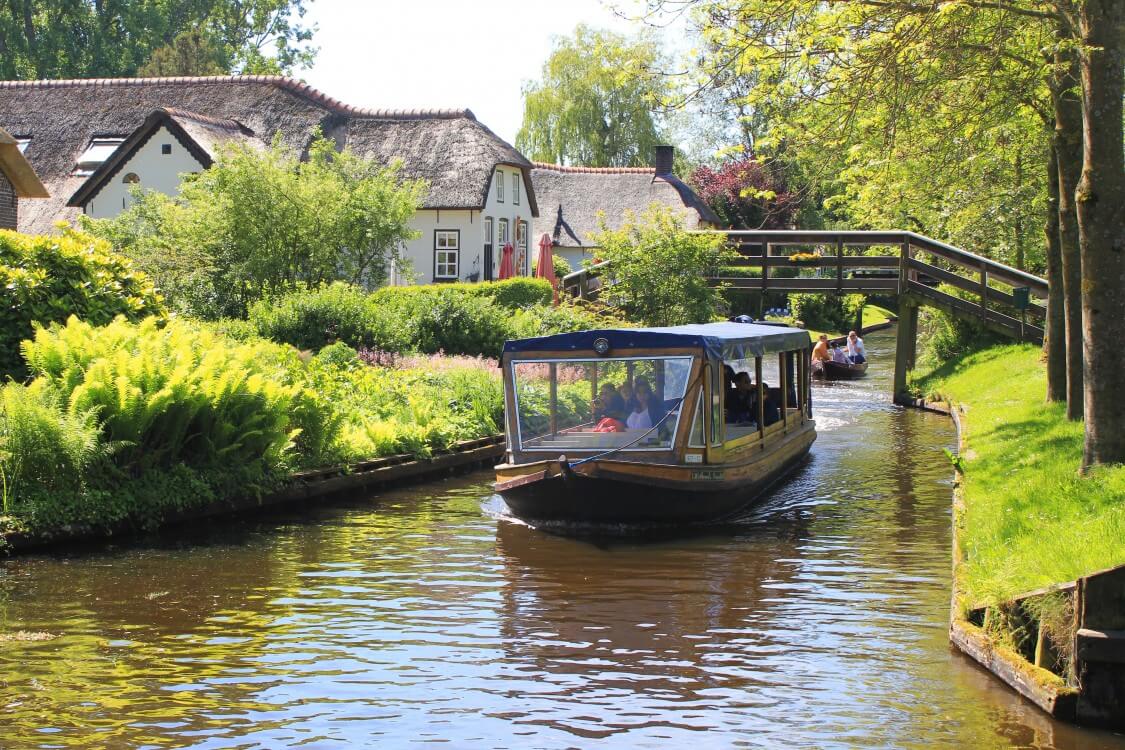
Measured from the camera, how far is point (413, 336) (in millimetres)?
27766

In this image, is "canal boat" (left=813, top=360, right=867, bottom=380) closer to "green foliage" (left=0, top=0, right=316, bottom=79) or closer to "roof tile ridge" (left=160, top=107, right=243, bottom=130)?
"roof tile ridge" (left=160, top=107, right=243, bottom=130)

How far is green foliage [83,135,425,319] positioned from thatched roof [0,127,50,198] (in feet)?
9.75

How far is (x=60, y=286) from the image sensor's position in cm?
1800

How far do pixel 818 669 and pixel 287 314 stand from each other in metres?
19.1

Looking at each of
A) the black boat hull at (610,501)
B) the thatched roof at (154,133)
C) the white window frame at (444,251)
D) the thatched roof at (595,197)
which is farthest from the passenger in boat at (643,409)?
the thatched roof at (595,197)

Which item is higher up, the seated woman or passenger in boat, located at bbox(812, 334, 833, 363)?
passenger in boat, located at bbox(812, 334, 833, 363)

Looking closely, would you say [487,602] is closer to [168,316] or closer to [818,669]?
[818,669]

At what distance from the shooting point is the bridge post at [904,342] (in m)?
31.6

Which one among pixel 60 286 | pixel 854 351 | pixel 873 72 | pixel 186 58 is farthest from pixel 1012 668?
pixel 186 58

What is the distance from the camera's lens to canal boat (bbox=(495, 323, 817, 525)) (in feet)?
48.8

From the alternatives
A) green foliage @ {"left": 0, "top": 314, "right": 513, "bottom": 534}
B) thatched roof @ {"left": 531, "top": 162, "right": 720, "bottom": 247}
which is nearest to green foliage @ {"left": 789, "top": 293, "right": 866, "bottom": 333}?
thatched roof @ {"left": 531, "top": 162, "right": 720, "bottom": 247}

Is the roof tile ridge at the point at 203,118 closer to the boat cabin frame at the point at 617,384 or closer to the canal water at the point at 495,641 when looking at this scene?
the canal water at the point at 495,641

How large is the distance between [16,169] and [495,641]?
25.5m

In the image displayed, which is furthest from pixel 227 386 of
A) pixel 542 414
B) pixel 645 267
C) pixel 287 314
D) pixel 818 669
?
pixel 645 267
